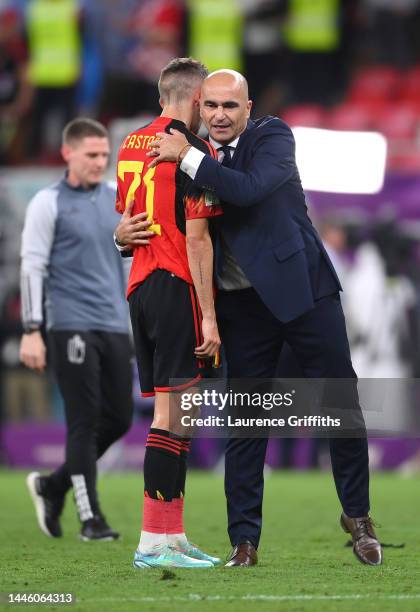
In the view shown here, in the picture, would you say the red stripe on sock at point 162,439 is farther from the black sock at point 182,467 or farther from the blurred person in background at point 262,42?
the blurred person in background at point 262,42

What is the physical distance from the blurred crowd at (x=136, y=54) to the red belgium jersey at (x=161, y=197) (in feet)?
34.9

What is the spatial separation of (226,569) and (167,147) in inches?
64.2

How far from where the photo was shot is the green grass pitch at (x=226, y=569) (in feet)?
14.9

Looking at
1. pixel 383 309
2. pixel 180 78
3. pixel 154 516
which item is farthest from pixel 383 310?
pixel 154 516

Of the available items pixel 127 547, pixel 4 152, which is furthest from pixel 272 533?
pixel 4 152

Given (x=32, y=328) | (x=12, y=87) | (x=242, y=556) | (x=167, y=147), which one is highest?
(x=12, y=87)

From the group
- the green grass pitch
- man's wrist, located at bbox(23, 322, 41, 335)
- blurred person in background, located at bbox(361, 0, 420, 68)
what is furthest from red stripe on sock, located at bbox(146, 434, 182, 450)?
blurred person in background, located at bbox(361, 0, 420, 68)

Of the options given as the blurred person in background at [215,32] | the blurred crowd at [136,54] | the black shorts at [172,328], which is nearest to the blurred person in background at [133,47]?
the blurred crowd at [136,54]

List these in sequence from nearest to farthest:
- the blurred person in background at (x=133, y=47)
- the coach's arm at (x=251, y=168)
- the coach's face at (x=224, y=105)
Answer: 1. the coach's arm at (x=251, y=168)
2. the coach's face at (x=224, y=105)
3. the blurred person in background at (x=133, y=47)

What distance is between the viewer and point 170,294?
5391 mm

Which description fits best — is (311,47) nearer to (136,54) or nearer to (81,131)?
(136,54)

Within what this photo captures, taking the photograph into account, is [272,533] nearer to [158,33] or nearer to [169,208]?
[169,208]

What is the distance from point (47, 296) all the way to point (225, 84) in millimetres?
2237

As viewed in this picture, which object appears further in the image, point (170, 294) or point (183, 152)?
point (170, 294)
